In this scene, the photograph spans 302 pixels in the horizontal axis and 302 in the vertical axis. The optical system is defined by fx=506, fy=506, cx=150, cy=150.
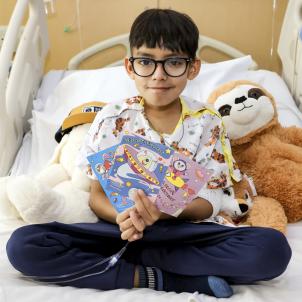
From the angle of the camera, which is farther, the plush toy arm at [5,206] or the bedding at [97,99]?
the plush toy arm at [5,206]

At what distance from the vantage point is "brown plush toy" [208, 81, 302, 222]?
1551mm

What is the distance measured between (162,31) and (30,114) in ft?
3.65

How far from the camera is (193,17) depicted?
8.49 feet

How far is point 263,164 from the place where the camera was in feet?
5.24

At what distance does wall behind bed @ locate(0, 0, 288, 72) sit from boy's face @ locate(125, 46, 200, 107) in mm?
1334

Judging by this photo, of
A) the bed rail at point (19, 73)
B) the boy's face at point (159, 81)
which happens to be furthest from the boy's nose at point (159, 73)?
the bed rail at point (19, 73)

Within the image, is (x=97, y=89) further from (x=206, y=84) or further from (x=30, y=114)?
(x=206, y=84)

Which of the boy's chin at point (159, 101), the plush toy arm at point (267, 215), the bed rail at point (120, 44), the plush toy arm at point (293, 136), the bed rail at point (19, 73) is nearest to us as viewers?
the boy's chin at point (159, 101)

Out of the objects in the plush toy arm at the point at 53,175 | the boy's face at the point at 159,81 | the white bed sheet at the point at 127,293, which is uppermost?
the boy's face at the point at 159,81

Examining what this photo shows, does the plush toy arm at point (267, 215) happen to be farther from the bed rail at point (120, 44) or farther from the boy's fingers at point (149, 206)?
the bed rail at point (120, 44)

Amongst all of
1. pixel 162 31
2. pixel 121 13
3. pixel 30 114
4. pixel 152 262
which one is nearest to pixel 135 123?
pixel 162 31

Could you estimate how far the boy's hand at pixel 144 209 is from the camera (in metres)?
1.10

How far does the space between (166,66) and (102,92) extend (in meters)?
0.91

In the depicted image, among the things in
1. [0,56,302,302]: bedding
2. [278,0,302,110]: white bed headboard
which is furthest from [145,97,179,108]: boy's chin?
[278,0,302,110]: white bed headboard
